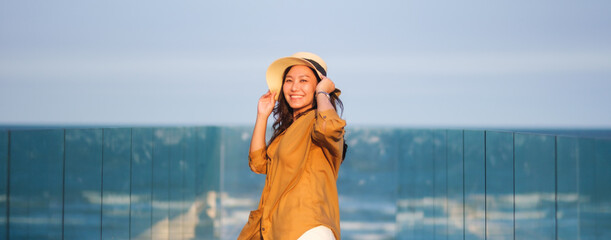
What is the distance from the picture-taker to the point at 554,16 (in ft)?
71.0

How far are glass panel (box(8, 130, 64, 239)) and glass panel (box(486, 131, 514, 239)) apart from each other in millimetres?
2131

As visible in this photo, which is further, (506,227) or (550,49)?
(550,49)

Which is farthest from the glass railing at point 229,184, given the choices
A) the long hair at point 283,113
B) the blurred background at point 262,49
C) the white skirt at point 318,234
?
the blurred background at point 262,49

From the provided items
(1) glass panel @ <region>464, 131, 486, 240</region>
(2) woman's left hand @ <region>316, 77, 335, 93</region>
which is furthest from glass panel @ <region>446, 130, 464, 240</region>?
(2) woman's left hand @ <region>316, 77, 335, 93</region>

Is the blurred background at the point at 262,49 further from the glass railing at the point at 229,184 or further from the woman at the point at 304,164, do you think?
the woman at the point at 304,164

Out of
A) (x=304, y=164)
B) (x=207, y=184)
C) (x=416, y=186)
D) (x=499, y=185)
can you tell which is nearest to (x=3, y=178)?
(x=304, y=164)

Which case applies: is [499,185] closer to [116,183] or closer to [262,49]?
[116,183]

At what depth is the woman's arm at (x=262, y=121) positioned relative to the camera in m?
2.10

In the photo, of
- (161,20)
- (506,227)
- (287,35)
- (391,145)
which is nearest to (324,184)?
(506,227)

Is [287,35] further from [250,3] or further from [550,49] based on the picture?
[550,49]

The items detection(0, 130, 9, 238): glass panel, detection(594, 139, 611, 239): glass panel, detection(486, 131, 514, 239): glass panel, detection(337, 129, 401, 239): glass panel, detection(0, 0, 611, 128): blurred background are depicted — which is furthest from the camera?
detection(0, 0, 611, 128): blurred background

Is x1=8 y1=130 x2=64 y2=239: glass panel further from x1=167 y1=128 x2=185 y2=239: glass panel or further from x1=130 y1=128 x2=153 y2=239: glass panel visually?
x1=167 y1=128 x2=185 y2=239: glass panel

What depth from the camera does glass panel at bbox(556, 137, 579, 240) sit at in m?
2.34

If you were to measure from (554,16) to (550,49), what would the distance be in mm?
3847
